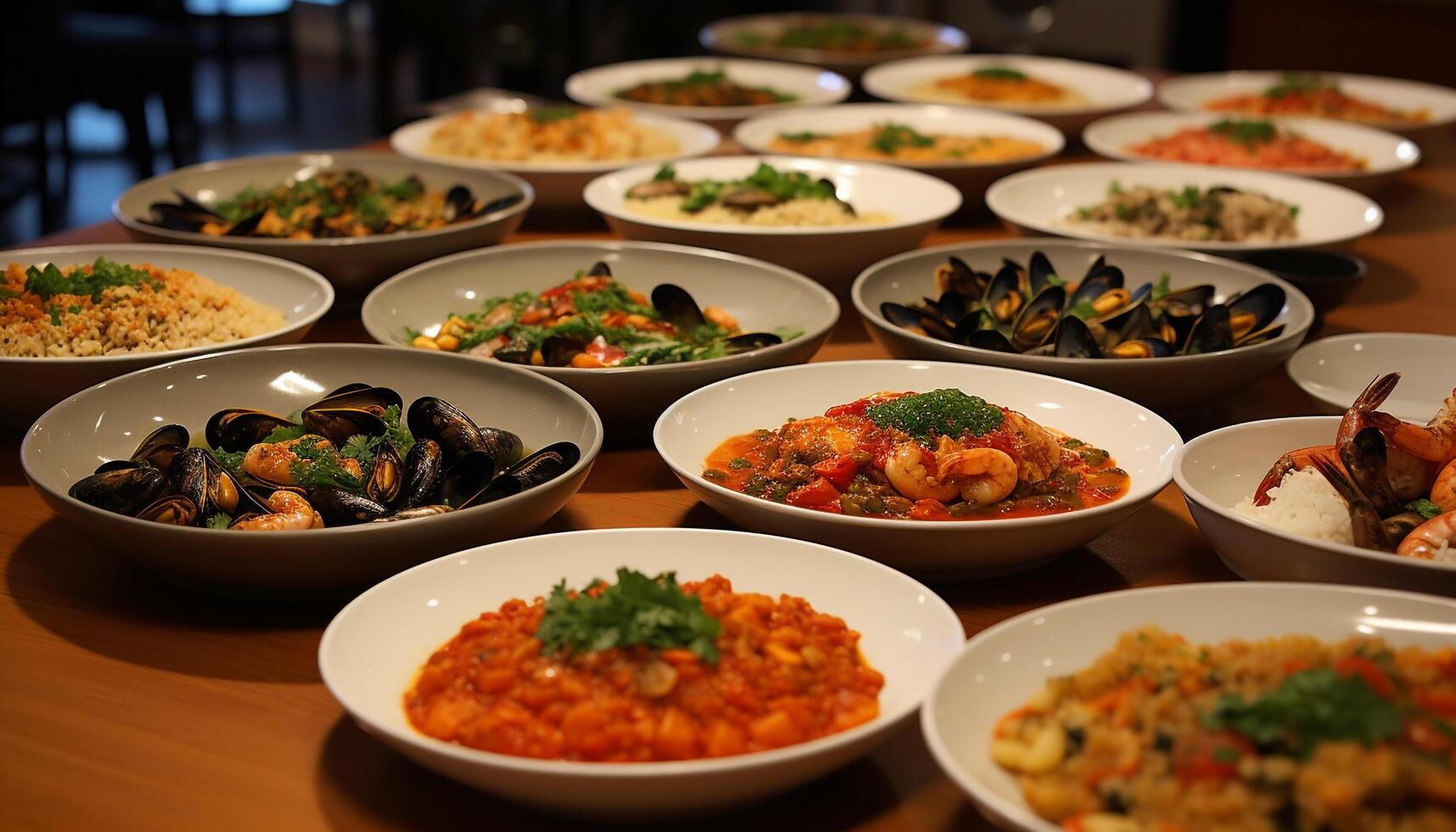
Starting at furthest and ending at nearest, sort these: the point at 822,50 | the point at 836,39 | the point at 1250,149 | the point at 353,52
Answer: the point at 353,52
the point at 836,39
the point at 822,50
the point at 1250,149

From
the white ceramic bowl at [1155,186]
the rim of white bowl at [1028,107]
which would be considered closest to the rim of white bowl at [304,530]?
the white ceramic bowl at [1155,186]

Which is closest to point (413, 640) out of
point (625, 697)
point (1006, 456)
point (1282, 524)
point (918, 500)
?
point (625, 697)

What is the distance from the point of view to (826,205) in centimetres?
337

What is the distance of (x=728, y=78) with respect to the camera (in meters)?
5.80

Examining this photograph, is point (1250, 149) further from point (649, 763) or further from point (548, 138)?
point (649, 763)

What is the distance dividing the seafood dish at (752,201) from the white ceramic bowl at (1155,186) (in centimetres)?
47

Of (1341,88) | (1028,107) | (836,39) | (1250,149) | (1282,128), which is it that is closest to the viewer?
(1250,149)

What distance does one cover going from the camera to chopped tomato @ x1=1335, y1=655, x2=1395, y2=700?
1.25 metres

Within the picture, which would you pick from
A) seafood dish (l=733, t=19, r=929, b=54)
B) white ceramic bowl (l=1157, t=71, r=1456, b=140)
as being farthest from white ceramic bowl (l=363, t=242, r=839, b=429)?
seafood dish (l=733, t=19, r=929, b=54)

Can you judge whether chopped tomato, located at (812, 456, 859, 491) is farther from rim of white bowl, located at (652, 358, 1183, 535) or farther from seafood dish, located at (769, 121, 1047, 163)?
seafood dish, located at (769, 121, 1047, 163)

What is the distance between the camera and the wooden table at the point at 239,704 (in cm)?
143

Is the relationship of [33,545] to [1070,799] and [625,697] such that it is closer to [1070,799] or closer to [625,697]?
[625,697]

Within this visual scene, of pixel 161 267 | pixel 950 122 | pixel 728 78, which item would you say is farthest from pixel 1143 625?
pixel 728 78

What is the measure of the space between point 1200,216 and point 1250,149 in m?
1.20
